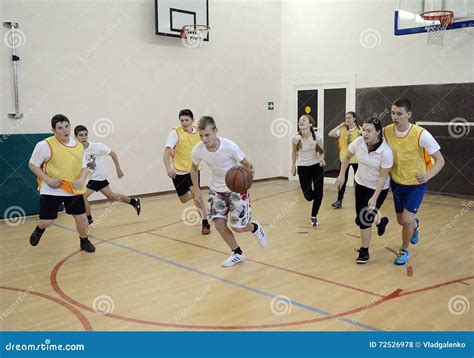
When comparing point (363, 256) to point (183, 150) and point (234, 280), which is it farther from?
point (183, 150)

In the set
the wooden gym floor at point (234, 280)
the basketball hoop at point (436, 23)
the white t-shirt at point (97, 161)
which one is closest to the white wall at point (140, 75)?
the white t-shirt at point (97, 161)

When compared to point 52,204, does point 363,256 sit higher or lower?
lower

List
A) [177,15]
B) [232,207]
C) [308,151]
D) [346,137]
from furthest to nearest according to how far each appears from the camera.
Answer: [177,15]
[346,137]
[308,151]
[232,207]

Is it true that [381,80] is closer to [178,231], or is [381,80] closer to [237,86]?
[237,86]

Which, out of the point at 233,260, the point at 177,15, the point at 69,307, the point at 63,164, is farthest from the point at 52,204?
the point at 177,15

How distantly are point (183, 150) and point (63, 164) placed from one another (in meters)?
1.76

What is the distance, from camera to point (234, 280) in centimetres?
439

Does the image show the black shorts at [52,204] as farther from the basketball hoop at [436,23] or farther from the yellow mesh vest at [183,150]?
the basketball hoop at [436,23]

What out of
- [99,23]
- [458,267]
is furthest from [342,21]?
[458,267]

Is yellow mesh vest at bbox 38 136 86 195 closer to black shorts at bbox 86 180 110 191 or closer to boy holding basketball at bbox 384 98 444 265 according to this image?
black shorts at bbox 86 180 110 191

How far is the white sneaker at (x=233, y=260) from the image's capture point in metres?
4.80

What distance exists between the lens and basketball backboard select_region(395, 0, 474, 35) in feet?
27.6

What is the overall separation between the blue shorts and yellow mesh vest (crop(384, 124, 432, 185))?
7 cm

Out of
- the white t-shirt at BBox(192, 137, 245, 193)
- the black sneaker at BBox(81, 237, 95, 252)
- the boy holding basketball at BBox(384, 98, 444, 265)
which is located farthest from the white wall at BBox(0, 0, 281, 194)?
the boy holding basketball at BBox(384, 98, 444, 265)
